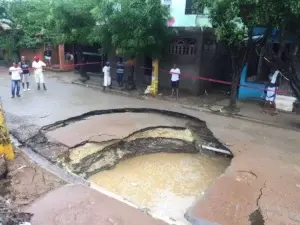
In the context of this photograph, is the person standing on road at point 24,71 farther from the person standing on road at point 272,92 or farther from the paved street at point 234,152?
the person standing on road at point 272,92

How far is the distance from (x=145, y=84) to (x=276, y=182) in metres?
9.85

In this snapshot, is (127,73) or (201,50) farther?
(127,73)

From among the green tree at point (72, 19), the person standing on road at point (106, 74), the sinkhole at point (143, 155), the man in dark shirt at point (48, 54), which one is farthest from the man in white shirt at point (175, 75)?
the man in dark shirt at point (48, 54)

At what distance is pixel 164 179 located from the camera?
7.20 metres

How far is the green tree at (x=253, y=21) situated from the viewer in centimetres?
797

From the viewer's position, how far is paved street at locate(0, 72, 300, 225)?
16.7 feet

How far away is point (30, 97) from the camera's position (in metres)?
11.9

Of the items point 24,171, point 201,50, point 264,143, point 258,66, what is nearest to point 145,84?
point 201,50

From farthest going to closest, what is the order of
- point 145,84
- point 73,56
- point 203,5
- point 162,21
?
1. point 73,56
2. point 145,84
3. point 162,21
4. point 203,5

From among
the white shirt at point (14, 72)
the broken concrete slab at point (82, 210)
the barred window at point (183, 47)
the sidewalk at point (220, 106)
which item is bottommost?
the broken concrete slab at point (82, 210)

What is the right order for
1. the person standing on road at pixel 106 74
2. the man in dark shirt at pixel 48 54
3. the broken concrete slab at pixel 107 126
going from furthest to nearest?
the man in dark shirt at pixel 48 54, the person standing on road at pixel 106 74, the broken concrete slab at pixel 107 126

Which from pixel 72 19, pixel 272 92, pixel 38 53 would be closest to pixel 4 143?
pixel 72 19

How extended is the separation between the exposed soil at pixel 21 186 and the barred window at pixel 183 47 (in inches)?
347

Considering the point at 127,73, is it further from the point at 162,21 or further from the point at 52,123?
the point at 52,123
